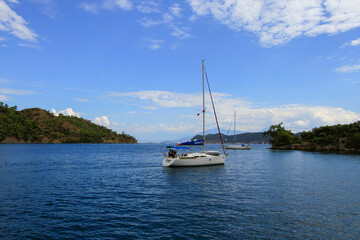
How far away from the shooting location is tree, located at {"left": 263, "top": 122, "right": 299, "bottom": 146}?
131 metres

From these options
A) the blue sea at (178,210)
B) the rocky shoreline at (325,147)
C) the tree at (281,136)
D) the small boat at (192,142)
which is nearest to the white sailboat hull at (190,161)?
the small boat at (192,142)

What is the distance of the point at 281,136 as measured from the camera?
13225 centimetres

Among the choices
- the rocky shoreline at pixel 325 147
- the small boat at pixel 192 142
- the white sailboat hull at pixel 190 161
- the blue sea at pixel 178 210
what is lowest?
the blue sea at pixel 178 210

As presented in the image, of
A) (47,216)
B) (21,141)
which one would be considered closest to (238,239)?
(47,216)

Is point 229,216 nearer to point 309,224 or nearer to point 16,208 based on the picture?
point 309,224

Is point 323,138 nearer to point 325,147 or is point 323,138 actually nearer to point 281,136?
point 325,147

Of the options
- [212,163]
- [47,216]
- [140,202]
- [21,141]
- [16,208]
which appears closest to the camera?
[47,216]

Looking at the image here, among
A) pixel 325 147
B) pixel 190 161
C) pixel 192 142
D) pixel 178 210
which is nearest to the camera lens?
pixel 178 210

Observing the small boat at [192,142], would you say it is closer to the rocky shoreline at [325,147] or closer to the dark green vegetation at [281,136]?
the rocky shoreline at [325,147]

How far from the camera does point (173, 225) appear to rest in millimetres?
13617

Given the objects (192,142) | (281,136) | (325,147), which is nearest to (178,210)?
(192,142)

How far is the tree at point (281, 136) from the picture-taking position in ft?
429

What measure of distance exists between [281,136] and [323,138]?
26718 mm

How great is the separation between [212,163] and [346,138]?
86.2 meters
